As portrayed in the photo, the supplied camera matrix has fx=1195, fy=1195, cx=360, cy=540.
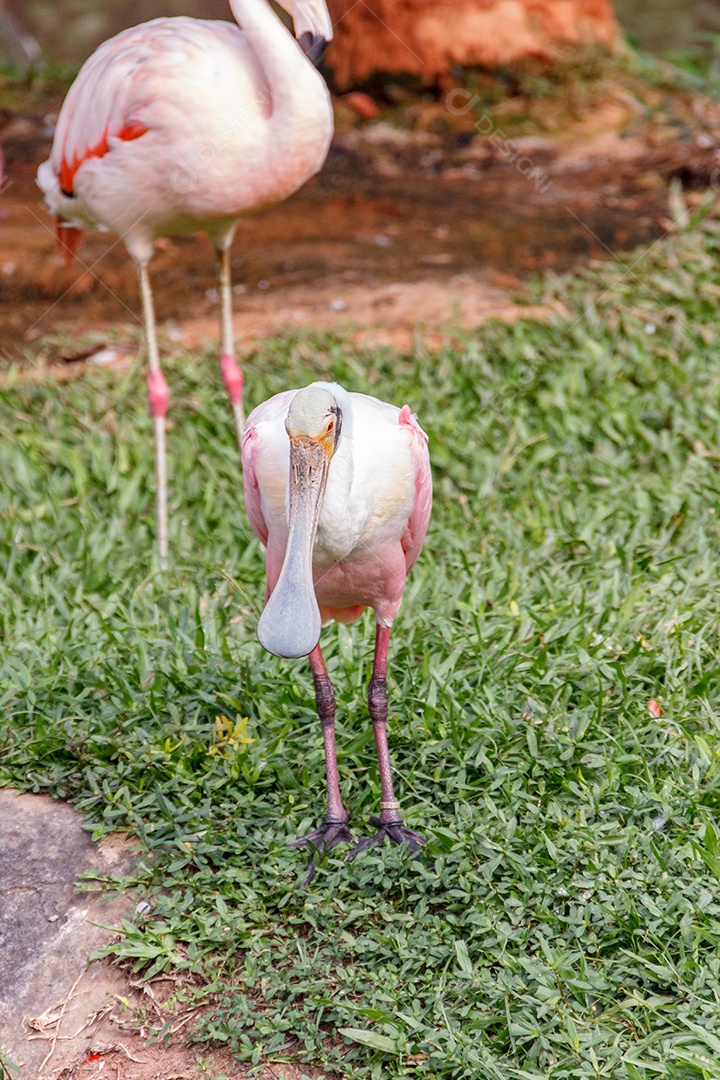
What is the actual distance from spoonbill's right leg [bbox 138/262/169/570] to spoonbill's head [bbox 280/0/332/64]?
1014mm

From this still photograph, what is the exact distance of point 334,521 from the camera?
8.75 feet

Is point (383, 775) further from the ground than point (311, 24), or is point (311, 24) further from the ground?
point (311, 24)

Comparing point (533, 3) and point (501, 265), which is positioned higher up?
point (533, 3)

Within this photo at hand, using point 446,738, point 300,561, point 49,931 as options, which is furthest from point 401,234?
point 49,931

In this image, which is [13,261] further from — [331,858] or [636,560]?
[331,858]

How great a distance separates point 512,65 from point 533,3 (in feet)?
1.67

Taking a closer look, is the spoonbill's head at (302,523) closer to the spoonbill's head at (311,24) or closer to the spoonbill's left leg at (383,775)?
the spoonbill's left leg at (383,775)

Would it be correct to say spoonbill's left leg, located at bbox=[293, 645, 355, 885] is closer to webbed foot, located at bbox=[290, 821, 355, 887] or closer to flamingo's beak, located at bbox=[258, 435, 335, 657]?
webbed foot, located at bbox=[290, 821, 355, 887]

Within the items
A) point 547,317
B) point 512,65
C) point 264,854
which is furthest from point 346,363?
point 512,65

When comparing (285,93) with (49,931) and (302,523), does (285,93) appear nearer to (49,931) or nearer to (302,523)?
(302,523)

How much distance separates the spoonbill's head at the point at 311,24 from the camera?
4.33m

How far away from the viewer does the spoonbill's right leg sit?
14.6 ft

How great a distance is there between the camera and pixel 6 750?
3352 mm

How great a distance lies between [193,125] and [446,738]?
232 centimetres
